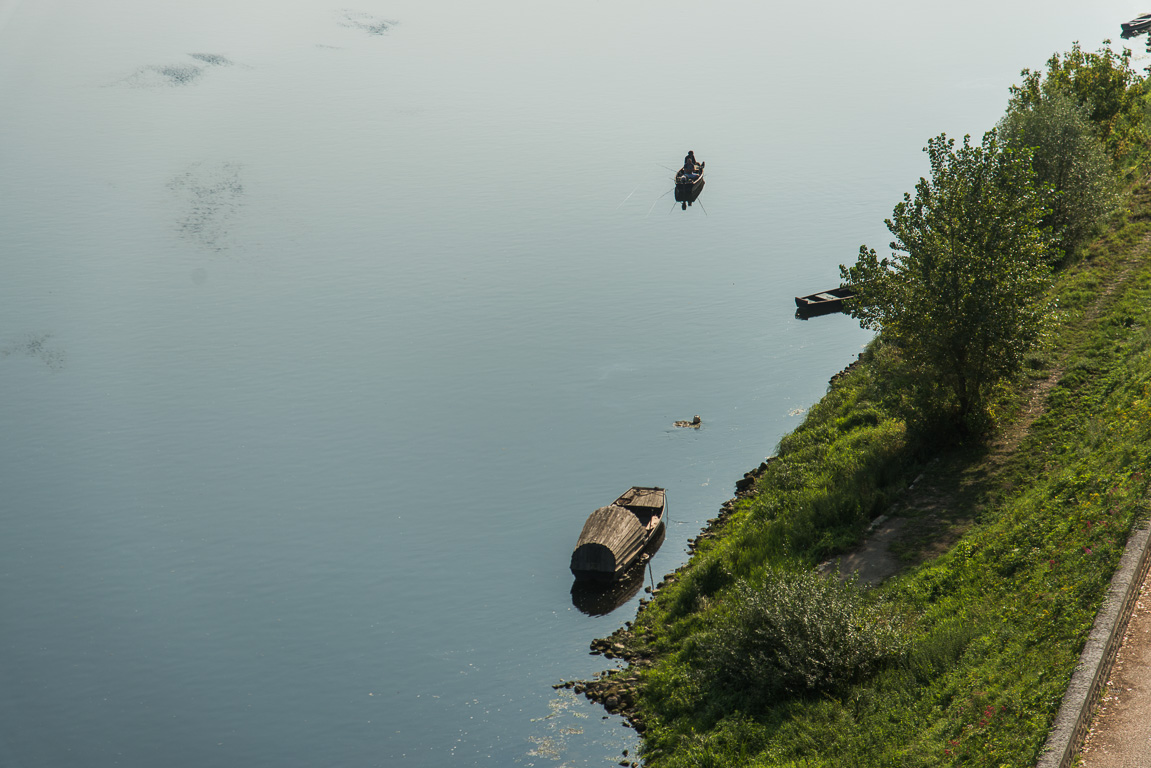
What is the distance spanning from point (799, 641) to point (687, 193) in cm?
5369

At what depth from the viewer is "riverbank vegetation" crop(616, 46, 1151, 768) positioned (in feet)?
61.4

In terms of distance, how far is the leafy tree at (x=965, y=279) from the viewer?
2825 cm

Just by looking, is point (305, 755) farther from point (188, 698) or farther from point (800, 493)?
point (800, 493)

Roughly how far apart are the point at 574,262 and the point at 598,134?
28202 millimetres

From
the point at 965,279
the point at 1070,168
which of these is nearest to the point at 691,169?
the point at 1070,168

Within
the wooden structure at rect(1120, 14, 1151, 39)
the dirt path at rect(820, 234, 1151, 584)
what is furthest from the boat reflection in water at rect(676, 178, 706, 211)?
the wooden structure at rect(1120, 14, 1151, 39)

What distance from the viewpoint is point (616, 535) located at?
32.0 meters

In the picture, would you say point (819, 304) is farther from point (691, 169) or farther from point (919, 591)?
point (919, 591)

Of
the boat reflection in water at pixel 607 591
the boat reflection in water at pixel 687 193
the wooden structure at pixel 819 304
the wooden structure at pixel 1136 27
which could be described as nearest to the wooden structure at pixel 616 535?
the boat reflection in water at pixel 607 591

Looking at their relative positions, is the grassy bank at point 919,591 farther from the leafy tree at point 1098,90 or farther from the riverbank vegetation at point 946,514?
the leafy tree at point 1098,90

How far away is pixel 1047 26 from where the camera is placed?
379ft

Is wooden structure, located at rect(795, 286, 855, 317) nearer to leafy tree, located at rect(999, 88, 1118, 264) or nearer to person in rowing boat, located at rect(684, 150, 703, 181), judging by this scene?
leafy tree, located at rect(999, 88, 1118, 264)

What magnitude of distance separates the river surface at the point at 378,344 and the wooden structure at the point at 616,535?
3.13ft

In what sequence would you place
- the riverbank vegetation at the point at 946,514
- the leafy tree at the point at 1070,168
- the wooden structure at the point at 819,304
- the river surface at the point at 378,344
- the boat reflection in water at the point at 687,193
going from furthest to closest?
the boat reflection in water at the point at 687,193 < the wooden structure at the point at 819,304 < the leafy tree at the point at 1070,168 < the river surface at the point at 378,344 < the riverbank vegetation at the point at 946,514
